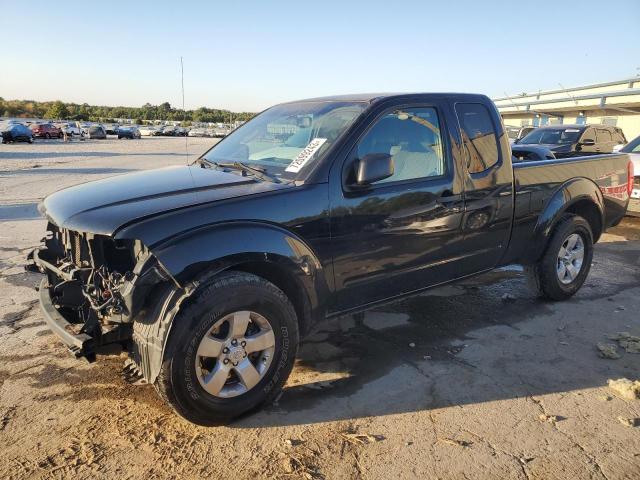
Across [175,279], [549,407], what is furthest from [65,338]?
[549,407]

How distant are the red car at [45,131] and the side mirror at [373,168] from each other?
4876cm

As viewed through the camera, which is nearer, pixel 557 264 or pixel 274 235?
pixel 274 235

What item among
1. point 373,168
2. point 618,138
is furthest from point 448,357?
point 618,138

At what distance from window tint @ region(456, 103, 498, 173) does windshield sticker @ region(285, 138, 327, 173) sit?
51.3 inches

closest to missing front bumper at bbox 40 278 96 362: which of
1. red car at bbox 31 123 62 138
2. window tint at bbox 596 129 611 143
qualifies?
window tint at bbox 596 129 611 143

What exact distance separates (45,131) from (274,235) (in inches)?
1927

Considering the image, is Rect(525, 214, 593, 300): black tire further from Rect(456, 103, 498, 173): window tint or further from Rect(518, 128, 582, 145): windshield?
Rect(518, 128, 582, 145): windshield

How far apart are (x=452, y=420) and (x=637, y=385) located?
1.36m

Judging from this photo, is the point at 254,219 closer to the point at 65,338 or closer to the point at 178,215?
the point at 178,215

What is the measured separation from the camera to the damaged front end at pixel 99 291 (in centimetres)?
258

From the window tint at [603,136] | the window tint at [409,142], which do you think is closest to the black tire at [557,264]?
the window tint at [409,142]

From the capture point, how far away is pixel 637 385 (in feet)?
10.9

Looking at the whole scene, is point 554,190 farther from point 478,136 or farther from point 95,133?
point 95,133

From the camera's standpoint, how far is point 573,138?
41.7ft
